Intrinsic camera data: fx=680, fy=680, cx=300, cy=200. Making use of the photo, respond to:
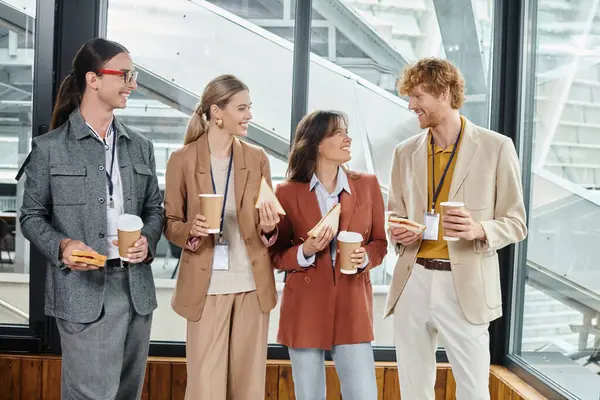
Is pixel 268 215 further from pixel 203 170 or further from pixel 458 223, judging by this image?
pixel 458 223

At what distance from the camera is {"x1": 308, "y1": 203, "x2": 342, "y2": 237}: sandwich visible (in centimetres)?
243

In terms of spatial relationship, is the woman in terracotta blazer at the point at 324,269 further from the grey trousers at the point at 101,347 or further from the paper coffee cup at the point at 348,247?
the grey trousers at the point at 101,347

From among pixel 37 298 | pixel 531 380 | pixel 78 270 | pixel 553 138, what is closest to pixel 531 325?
pixel 531 380

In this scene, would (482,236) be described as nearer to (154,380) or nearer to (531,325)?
(531,325)

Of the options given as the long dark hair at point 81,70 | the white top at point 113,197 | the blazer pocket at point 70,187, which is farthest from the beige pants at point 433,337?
the long dark hair at point 81,70

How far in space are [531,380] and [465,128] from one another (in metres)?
1.45

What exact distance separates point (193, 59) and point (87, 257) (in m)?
1.76

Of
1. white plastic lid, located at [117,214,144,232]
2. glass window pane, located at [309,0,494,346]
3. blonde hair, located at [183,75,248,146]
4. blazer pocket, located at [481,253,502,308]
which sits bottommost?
blazer pocket, located at [481,253,502,308]

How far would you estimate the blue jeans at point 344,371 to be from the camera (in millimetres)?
2562

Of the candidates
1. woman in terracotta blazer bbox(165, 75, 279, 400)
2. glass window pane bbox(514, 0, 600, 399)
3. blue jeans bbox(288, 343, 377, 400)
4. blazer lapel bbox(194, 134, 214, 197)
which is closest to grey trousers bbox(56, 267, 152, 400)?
woman in terracotta blazer bbox(165, 75, 279, 400)

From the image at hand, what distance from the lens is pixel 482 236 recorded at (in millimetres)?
2449

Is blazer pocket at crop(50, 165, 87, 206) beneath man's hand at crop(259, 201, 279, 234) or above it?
above

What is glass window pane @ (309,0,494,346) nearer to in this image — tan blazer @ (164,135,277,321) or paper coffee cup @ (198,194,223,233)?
tan blazer @ (164,135,277,321)

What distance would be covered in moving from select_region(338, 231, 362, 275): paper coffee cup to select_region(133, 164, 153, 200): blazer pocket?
0.76 m
